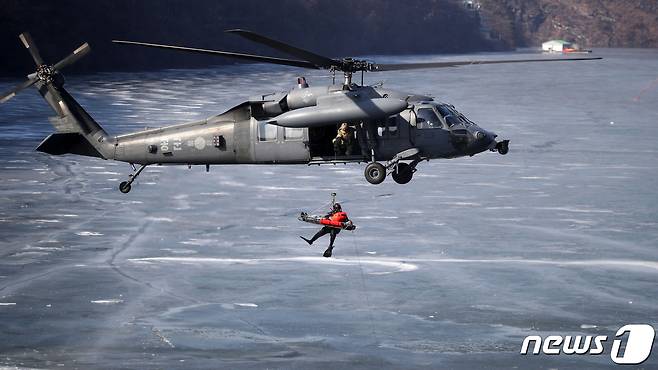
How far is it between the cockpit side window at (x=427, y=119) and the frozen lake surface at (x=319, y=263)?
2610cm

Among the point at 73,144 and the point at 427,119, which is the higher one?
the point at 427,119

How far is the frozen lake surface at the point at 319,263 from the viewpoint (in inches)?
2958

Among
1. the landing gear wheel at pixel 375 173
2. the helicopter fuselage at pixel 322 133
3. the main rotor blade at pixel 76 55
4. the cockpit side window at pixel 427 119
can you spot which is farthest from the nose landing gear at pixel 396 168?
the main rotor blade at pixel 76 55

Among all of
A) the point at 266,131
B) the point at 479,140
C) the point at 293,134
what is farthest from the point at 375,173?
the point at 266,131

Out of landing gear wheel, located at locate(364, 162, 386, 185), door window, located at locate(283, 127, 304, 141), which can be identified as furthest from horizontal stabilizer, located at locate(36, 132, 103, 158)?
landing gear wheel, located at locate(364, 162, 386, 185)

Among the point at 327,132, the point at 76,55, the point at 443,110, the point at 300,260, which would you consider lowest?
the point at 300,260

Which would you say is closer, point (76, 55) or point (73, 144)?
point (76, 55)

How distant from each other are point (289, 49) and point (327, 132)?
7865 millimetres

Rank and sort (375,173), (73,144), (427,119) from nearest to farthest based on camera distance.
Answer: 1. (375,173)
2. (427,119)
3. (73,144)

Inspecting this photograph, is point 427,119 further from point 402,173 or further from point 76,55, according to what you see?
point 76,55

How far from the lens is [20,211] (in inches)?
4050

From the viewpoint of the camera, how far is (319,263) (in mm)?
89812

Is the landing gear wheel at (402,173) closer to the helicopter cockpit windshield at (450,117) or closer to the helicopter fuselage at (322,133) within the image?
the helicopter fuselage at (322,133)

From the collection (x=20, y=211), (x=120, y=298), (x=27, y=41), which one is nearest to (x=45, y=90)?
(x=27, y=41)
